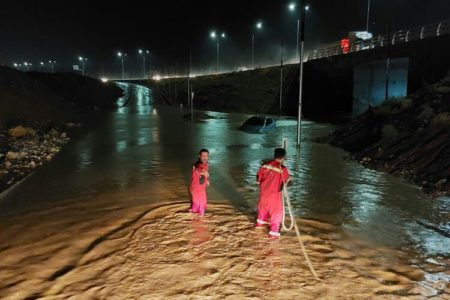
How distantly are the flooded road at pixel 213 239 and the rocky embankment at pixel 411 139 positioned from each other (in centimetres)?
80

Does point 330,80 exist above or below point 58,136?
above

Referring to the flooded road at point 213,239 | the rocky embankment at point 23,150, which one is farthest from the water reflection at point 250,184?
the rocky embankment at point 23,150

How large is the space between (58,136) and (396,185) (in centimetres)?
1878

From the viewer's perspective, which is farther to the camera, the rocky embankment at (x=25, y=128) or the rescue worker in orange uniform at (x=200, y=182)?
the rocky embankment at (x=25, y=128)

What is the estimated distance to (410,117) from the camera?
57.4ft

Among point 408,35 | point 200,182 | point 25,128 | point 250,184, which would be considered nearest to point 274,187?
point 200,182

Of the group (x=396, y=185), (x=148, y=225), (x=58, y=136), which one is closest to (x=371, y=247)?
(x=148, y=225)

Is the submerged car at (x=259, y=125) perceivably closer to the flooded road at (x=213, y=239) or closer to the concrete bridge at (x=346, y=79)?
the concrete bridge at (x=346, y=79)

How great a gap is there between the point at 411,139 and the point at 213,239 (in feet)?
34.2

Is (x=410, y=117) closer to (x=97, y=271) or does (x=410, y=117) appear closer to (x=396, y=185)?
(x=396, y=185)

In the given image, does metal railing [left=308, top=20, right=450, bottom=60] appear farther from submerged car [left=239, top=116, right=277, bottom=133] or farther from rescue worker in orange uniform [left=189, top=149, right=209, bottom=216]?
rescue worker in orange uniform [left=189, top=149, right=209, bottom=216]

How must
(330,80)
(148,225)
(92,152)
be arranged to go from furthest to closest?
(330,80) → (92,152) → (148,225)

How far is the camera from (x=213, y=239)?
7.31m

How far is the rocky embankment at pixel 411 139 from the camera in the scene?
499 inches
